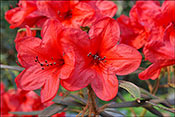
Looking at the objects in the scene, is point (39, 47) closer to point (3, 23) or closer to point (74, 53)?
point (74, 53)

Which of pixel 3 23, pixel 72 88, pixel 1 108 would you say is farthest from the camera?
pixel 3 23

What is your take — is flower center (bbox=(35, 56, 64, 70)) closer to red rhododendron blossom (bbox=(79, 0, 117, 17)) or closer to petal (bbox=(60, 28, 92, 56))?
petal (bbox=(60, 28, 92, 56))

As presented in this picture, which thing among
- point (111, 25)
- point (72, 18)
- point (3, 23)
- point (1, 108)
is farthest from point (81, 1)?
point (3, 23)

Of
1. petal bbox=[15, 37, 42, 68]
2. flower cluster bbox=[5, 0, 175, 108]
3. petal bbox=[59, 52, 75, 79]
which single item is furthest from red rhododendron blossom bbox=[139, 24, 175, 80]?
petal bbox=[15, 37, 42, 68]

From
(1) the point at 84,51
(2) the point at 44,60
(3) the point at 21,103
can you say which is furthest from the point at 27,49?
(3) the point at 21,103

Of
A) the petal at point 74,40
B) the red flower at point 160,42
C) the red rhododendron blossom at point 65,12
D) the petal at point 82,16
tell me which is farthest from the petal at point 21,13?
the red flower at point 160,42

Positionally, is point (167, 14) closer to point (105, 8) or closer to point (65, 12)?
point (105, 8)

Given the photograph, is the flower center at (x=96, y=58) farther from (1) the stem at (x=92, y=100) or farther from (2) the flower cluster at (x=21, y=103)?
(2) the flower cluster at (x=21, y=103)
